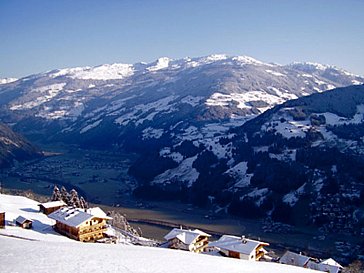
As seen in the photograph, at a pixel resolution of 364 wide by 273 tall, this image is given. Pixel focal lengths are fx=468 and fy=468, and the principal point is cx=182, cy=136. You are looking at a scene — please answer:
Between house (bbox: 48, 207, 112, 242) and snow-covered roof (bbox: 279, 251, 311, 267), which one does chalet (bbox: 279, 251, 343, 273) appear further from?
house (bbox: 48, 207, 112, 242)

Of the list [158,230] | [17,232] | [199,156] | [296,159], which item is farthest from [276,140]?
[17,232]

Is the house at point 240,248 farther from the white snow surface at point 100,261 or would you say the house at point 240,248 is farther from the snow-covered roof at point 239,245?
the white snow surface at point 100,261

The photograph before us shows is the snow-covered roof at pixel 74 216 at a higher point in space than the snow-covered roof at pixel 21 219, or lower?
higher

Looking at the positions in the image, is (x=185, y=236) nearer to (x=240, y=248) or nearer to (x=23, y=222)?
(x=240, y=248)

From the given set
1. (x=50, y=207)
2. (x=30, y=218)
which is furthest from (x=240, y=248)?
(x=50, y=207)

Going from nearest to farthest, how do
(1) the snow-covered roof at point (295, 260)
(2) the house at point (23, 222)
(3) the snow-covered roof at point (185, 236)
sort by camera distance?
(3) the snow-covered roof at point (185, 236)
(1) the snow-covered roof at point (295, 260)
(2) the house at point (23, 222)

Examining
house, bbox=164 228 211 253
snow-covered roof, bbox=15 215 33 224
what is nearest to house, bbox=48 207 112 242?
snow-covered roof, bbox=15 215 33 224

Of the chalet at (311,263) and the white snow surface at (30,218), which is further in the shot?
the chalet at (311,263)

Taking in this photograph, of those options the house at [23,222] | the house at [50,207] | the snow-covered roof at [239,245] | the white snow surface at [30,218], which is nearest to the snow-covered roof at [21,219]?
the house at [23,222]
